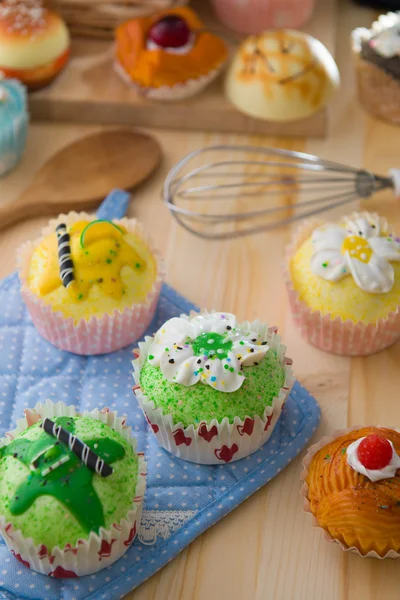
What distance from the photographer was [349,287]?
57.2 inches

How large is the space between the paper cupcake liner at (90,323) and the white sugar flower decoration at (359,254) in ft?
0.92

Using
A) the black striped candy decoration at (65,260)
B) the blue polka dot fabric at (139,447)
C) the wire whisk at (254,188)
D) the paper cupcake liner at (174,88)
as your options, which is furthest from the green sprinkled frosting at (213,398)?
the paper cupcake liner at (174,88)

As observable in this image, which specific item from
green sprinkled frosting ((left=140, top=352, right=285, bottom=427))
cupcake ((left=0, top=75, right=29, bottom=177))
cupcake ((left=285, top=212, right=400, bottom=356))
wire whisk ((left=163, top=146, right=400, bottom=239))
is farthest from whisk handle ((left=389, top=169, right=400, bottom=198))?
cupcake ((left=0, top=75, right=29, bottom=177))

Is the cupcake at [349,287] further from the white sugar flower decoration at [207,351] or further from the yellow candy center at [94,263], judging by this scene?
the yellow candy center at [94,263]

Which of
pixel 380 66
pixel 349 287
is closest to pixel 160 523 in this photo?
pixel 349 287

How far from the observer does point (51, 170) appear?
5.98ft

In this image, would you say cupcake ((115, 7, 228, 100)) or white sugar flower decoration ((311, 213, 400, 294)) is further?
cupcake ((115, 7, 228, 100))

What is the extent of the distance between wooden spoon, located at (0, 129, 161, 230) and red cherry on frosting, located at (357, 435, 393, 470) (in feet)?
2.63

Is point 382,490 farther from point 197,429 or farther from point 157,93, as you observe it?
point 157,93

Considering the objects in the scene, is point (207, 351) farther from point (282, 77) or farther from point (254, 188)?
point (282, 77)

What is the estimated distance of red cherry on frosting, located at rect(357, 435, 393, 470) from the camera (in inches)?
48.4

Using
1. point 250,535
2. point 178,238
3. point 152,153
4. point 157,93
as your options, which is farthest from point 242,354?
point 157,93

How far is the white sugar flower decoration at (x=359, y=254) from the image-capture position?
56.8 inches

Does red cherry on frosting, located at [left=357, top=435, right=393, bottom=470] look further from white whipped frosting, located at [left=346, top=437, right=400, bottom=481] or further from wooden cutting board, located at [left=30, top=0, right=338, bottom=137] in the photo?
wooden cutting board, located at [left=30, top=0, right=338, bottom=137]
